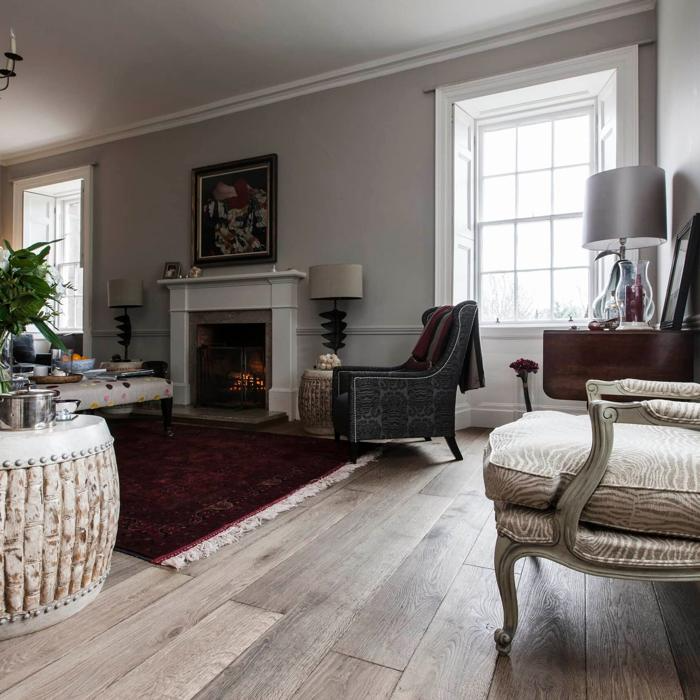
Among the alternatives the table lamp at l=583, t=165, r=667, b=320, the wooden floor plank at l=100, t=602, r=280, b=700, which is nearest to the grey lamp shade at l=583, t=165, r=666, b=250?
the table lamp at l=583, t=165, r=667, b=320

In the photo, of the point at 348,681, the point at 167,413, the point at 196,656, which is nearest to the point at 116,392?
the point at 167,413

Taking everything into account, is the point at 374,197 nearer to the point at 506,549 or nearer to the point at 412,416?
the point at 412,416

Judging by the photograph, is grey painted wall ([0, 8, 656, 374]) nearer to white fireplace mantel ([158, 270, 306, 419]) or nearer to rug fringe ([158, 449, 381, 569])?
white fireplace mantel ([158, 270, 306, 419])

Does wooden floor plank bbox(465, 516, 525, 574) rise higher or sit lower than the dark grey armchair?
lower

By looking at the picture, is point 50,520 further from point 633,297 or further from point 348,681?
point 633,297

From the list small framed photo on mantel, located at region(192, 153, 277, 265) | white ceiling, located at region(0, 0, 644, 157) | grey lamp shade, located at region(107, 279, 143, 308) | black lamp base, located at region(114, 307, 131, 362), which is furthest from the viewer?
black lamp base, located at region(114, 307, 131, 362)

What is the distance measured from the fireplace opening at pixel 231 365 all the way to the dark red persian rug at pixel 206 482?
890 millimetres

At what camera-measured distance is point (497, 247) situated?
429 cm

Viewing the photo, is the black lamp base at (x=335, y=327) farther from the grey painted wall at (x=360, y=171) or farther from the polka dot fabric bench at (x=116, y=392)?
the polka dot fabric bench at (x=116, y=392)

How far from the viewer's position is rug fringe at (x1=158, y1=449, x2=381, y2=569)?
166 centimetres

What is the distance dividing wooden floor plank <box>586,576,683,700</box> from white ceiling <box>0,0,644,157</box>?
146 inches

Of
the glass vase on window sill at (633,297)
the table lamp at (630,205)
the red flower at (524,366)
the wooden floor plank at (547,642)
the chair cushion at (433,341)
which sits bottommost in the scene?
the wooden floor plank at (547,642)

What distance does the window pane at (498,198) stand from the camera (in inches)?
167

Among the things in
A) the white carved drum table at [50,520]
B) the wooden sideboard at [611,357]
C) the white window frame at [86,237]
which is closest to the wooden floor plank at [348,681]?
the white carved drum table at [50,520]
